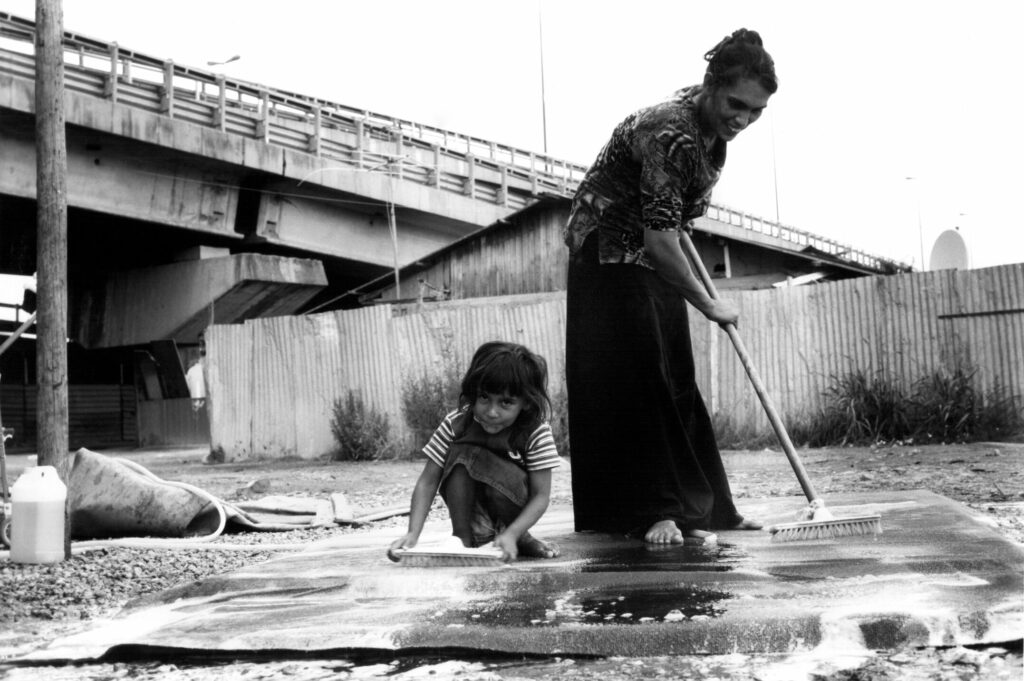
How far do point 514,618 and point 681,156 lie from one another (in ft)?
5.73

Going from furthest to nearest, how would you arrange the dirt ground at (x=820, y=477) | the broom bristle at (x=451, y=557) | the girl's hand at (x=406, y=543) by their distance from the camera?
the dirt ground at (x=820, y=477) < the girl's hand at (x=406, y=543) < the broom bristle at (x=451, y=557)

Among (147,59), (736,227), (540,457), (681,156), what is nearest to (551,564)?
(540,457)

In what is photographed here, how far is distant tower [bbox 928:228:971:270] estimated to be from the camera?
1383 centimetres

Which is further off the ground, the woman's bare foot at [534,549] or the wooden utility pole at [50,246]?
the wooden utility pole at [50,246]

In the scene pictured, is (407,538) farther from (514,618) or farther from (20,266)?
(20,266)

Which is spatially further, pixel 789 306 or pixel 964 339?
pixel 789 306

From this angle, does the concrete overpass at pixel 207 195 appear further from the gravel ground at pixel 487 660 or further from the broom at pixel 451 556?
the broom at pixel 451 556

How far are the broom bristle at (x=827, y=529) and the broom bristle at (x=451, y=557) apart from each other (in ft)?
3.43

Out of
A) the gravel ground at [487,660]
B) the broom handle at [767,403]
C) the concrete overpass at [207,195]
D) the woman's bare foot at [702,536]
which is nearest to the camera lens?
the gravel ground at [487,660]

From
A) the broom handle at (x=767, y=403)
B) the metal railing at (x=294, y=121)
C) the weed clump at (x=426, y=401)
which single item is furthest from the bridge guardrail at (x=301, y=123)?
the broom handle at (x=767, y=403)

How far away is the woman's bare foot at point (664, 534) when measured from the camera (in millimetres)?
3862

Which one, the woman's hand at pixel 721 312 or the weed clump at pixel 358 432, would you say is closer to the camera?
the woman's hand at pixel 721 312

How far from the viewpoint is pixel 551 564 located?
349 cm

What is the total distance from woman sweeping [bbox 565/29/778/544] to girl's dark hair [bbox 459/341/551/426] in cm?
47
